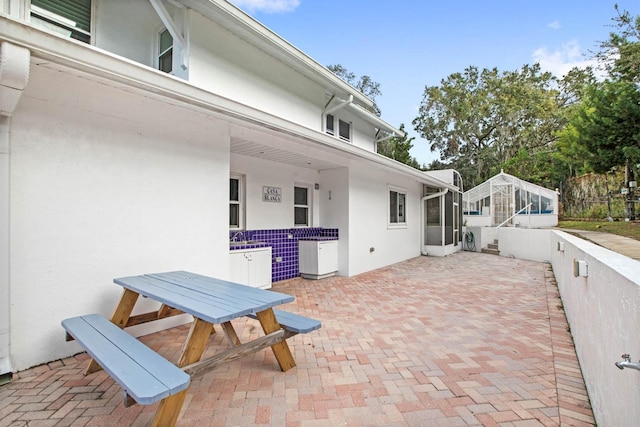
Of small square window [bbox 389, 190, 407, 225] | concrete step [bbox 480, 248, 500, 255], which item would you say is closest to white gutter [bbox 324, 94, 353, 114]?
small square window [bbox 389, 190, 407, 225]

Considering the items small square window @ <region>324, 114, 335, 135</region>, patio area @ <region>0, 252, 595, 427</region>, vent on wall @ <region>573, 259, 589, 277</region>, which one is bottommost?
patio area @ <region>0, 252, 595, 427</region>

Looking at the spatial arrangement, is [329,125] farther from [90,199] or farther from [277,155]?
[90,199]

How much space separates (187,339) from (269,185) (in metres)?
4.76

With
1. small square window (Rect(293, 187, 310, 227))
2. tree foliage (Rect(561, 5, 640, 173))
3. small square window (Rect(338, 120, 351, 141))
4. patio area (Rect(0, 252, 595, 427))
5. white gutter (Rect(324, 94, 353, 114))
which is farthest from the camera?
tree foliage (Rect(561, 5, 640, 173))

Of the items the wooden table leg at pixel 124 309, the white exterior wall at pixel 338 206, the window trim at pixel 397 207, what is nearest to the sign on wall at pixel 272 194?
the white exterior wall at pixel 338 206

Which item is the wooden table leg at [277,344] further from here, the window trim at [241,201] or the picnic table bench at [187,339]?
the window trim at [241,201]

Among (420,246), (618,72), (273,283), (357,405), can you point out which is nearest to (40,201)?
(357,405)

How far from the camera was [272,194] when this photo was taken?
6789 mm

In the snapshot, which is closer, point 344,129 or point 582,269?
point 582,269

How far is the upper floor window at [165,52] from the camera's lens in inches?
222

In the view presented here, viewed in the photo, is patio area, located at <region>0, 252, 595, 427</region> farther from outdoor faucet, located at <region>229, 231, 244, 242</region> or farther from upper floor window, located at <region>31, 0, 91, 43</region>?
upper floor window, located at <region>31, 0, 91, 43</region>

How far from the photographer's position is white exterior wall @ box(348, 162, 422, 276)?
7759 millimetres

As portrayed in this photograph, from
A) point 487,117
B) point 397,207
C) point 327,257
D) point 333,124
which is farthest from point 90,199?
point 487,117

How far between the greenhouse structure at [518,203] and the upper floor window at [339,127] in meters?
10.7
